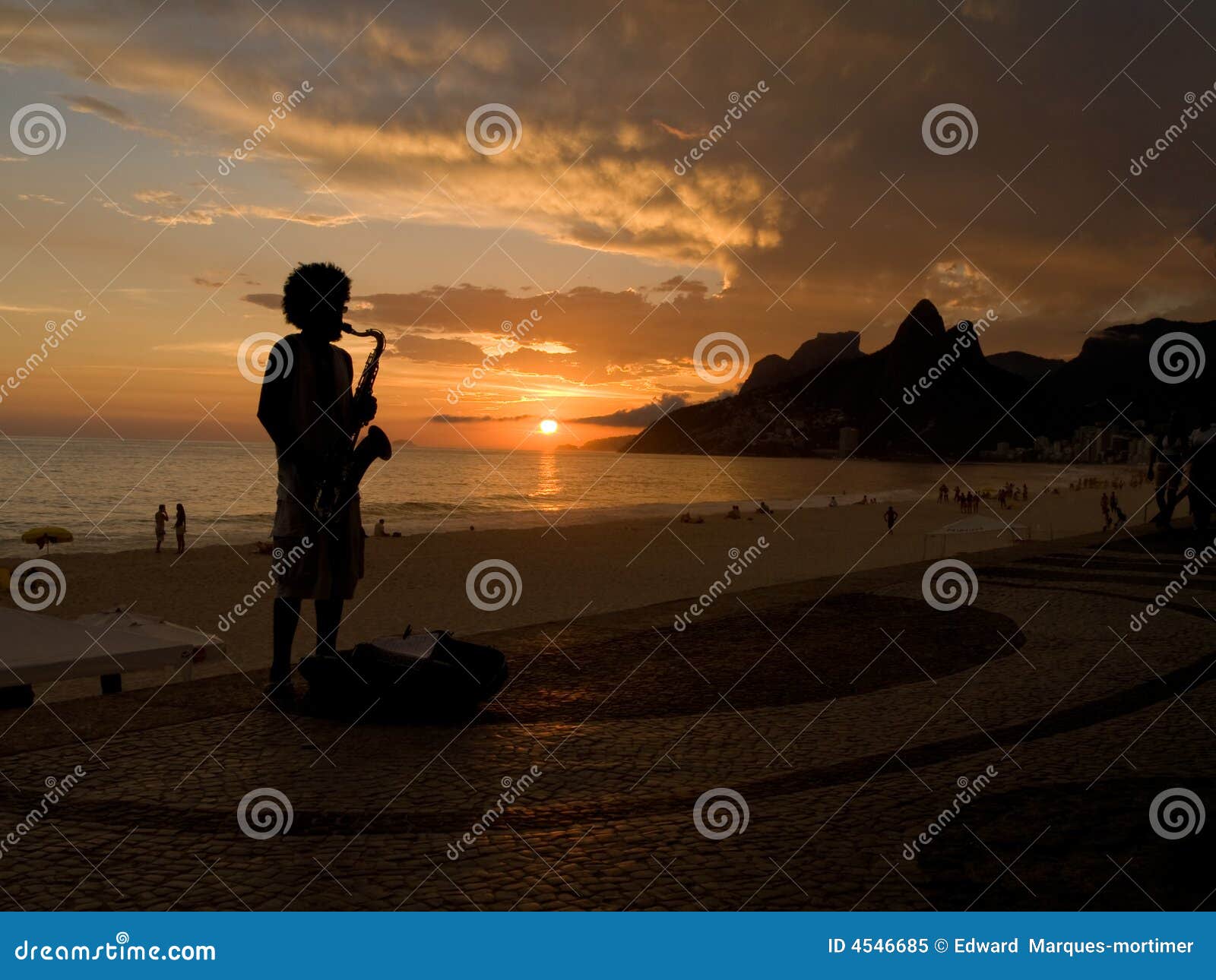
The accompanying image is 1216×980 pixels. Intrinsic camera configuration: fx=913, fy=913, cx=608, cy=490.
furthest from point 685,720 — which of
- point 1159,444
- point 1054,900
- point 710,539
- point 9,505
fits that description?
point 9,505

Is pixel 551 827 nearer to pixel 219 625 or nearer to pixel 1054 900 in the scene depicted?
pixel 1054 900

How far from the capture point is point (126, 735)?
17.0 ft

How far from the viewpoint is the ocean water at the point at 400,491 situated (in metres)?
47.7

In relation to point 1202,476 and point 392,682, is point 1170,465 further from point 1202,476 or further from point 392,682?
point 392,682

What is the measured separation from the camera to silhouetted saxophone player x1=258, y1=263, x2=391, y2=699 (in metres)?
5.49

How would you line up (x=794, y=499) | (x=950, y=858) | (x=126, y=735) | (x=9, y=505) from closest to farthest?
(x=950, y=858) → (x=126, y=735) → (x=9, y=505) → (x=794, y=499)

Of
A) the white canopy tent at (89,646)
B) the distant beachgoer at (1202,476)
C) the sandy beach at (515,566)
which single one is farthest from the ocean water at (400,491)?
the distant beachgoer at (1202,476)

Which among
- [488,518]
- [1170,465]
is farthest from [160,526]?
[1170,465]

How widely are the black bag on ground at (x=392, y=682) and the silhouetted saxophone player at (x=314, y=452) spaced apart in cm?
22

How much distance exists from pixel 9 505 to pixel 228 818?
58923mm

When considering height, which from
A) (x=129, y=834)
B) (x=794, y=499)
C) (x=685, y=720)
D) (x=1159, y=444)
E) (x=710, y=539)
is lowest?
(x=129, y=834)

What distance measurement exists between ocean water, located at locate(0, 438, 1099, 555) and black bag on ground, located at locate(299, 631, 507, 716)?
34.9 m

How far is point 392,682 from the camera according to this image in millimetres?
5484

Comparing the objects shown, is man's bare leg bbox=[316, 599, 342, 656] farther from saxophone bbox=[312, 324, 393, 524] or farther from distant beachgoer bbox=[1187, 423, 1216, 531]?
distant beachgoer bbox=[1187, 423, 1216, 531]
